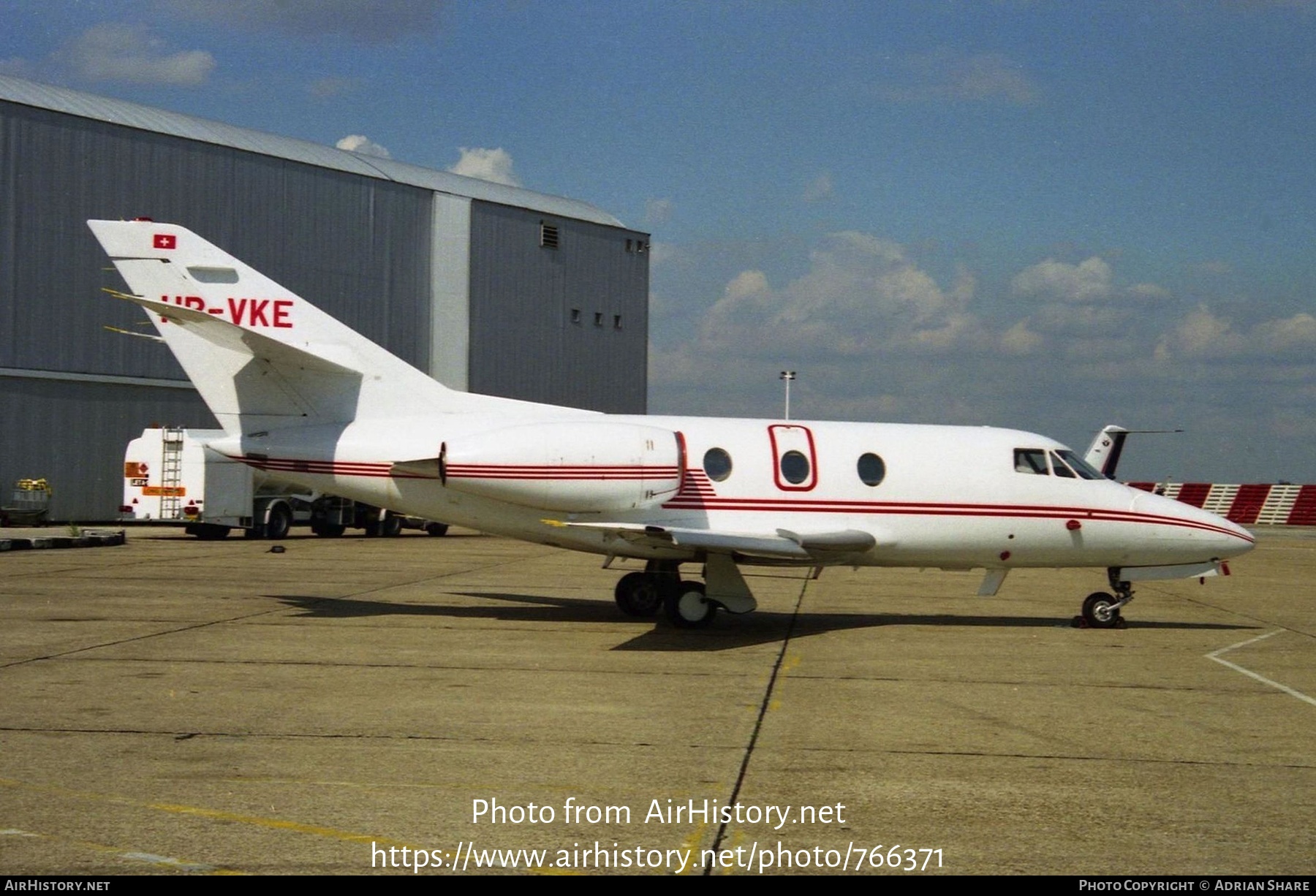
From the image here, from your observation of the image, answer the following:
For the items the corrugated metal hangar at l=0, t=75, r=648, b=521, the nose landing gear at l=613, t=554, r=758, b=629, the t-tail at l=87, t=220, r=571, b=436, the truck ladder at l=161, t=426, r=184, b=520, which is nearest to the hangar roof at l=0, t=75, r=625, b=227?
the corrugated metal hangar at l=0, t=75, r=648, b=521

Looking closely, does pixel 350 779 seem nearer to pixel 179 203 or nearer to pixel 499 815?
pixel 499 815

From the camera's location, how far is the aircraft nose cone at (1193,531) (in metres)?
17.2

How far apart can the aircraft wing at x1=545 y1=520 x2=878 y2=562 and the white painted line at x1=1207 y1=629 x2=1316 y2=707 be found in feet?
14.0

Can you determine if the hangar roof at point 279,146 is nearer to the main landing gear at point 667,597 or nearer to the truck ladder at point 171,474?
the truck ladder at point 171,474

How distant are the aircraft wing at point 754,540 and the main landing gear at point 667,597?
0.82 meters

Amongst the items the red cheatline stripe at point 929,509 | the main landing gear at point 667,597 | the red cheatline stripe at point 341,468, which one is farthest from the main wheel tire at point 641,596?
the red cheatline stripe at point 341,468

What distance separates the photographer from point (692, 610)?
638 inches

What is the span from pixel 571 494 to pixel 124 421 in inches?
1126

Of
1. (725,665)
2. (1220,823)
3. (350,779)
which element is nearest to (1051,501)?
(725,665)

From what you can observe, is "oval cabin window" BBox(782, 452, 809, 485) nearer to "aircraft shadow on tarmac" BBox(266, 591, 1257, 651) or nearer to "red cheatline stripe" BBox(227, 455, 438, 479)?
"aircraft shadow on tarmac" BBox(266, 591, 1257, 651)

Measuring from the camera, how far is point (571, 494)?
628 inches

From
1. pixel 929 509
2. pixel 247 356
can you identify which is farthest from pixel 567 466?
pixel 929 509

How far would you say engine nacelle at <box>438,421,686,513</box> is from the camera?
15750 mm

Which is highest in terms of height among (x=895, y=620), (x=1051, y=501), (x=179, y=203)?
(x=179, y=203)
